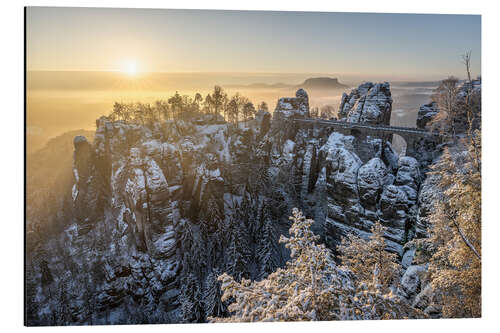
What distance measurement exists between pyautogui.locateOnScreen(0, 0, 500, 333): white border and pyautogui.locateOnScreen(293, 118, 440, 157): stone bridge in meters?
1.82

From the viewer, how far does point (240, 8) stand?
20.6 feet

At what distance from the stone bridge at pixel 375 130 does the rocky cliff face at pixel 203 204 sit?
25 centimetres

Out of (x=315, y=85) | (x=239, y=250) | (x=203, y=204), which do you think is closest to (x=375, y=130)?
(x=315, y=85)

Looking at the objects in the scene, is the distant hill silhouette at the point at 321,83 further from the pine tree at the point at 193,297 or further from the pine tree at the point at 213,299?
the pine tree at the point at 193,297

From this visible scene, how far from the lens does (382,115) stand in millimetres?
9156

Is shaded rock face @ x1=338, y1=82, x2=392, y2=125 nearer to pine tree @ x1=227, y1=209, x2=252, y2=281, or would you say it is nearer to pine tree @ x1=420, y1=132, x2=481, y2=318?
pine tree @ x1=420, y1=132, x2=481, y2=318

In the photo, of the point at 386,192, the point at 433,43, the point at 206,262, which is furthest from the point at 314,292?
the point at 433,43

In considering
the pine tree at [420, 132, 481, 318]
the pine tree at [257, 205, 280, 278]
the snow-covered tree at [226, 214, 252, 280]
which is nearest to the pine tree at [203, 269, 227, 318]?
the snow-covered tree at [226, 214, 252, 280]

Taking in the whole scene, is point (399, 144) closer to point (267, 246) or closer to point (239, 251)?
point (267, 246)

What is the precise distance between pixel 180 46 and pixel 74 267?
7730 millimetres

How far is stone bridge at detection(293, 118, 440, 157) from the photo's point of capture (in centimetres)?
820

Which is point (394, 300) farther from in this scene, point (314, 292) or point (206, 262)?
point (206, 262)

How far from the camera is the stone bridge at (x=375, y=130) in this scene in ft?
26.9

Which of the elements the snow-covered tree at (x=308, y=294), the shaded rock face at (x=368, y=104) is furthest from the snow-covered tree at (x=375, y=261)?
the shaded rock face at (x=368, y=104)
